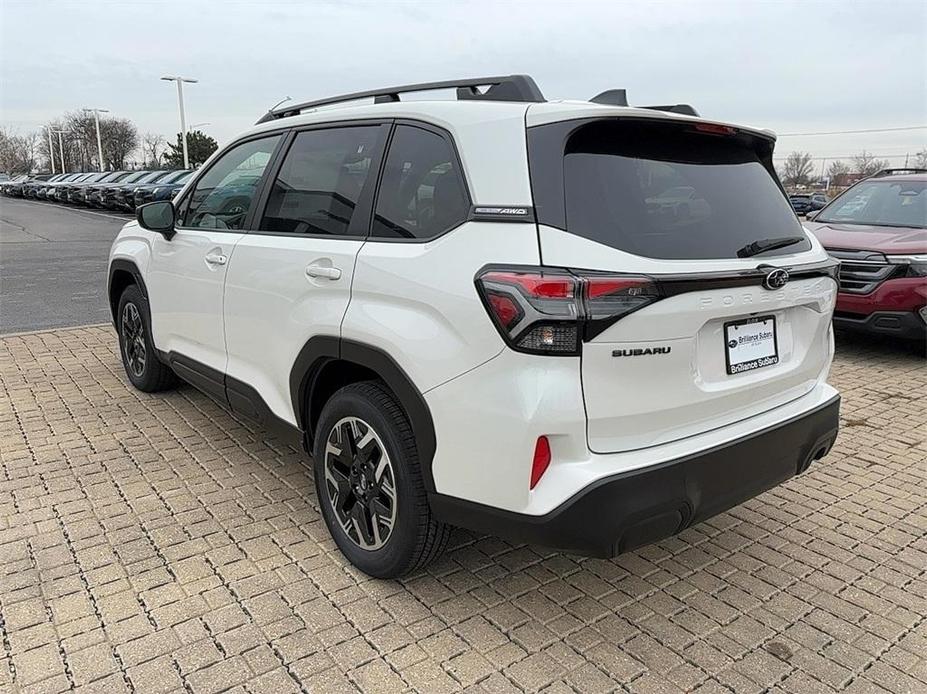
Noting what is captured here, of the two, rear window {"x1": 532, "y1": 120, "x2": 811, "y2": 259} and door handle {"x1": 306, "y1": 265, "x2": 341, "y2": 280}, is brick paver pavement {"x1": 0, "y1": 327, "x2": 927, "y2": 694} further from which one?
rear window {"x1": 532, "y1": 120, "x2": 811, "y2": 259}

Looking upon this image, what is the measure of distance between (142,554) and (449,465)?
159 cm

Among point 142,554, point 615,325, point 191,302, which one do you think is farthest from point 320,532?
point 615,325

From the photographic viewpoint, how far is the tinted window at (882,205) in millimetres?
7336

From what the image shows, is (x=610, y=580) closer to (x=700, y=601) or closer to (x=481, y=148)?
(x=700, y=601)

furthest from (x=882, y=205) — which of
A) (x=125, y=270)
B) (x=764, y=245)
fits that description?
(x=125, y=270)

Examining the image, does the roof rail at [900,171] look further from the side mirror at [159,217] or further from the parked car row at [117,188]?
the parked car row at [117,188]

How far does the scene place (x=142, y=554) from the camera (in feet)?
10.4

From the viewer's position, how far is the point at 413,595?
2.89 m

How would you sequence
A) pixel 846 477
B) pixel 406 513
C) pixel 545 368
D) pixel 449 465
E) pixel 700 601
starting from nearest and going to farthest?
1. pixel 545 368
2. pixel 449 465
3. pixel 406 513
4. pixel 700 601
5. pixel 846 477

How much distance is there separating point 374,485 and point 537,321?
3.55ft

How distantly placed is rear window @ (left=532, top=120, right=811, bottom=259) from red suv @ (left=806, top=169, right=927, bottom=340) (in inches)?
165

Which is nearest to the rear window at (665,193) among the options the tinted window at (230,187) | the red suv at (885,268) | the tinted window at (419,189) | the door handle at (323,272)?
the tinted window at (419,189)

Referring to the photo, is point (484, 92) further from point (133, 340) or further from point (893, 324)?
point (893, 324)

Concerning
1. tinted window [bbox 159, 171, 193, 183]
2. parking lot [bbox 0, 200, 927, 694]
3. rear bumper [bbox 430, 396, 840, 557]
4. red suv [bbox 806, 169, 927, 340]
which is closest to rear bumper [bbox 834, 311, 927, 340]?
red suv [bbox 806, 169, 927, 340]
